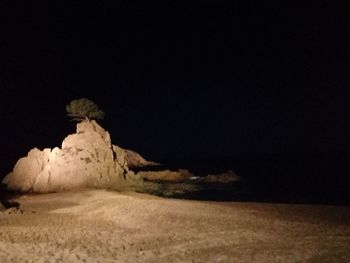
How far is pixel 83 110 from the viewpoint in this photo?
54.9 m

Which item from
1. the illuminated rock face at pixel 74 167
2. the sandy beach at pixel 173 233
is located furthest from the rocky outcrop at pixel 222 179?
the sandy beach at pixel 173 233

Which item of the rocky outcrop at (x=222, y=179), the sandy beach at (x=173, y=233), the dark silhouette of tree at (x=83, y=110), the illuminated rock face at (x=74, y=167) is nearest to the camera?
the sandy beach at (x=173, y=233)

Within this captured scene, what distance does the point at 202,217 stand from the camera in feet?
78.3

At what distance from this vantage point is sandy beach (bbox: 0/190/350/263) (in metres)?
16.0

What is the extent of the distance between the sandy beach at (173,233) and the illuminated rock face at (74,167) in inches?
639

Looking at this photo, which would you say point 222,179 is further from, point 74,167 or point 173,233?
point 173,233

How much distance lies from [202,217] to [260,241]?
623 centimetres

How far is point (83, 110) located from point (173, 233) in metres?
37.4

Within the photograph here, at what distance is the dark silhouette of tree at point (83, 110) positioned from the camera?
54.6 metres

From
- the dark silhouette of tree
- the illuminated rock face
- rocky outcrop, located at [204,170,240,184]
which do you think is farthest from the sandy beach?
rocky outcrop, located at [204,170,240,184]

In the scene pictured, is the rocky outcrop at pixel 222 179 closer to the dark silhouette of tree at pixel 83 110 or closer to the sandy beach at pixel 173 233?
the dark silhouette of tree at pixel 83 110

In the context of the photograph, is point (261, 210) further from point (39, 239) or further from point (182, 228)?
point (39, 239)

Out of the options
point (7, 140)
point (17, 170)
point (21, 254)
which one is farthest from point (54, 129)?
point (21, 254)

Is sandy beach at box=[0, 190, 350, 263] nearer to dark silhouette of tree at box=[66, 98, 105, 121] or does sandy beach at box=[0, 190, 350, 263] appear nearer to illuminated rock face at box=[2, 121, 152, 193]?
illuminated rock face at box=[2, 121, 152, 193]
